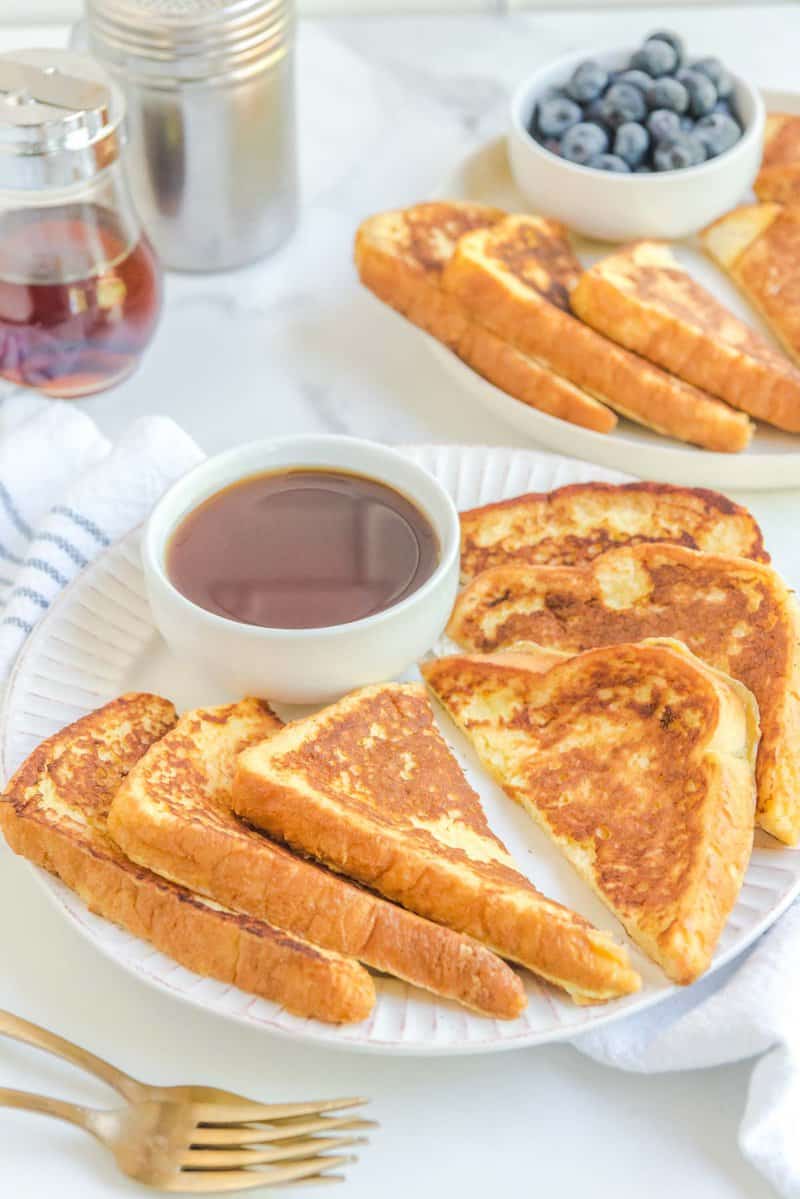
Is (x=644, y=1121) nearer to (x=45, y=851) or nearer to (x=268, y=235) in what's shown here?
(x=45, y=851)

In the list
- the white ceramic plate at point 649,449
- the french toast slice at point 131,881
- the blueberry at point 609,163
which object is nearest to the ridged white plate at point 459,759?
the french toast slice at point 131,881

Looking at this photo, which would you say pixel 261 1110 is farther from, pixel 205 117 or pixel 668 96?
pixel 668 96

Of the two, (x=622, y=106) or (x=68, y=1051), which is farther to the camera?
(x=622, y=106)

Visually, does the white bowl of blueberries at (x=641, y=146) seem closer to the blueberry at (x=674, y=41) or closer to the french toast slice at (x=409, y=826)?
the blueberry at (x=674, y=41)

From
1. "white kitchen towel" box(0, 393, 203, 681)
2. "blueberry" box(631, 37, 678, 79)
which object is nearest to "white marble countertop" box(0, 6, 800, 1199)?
"white kitchen towel" box(0, 393, 203, 681)

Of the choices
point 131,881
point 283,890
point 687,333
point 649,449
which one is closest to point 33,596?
point 131,881
